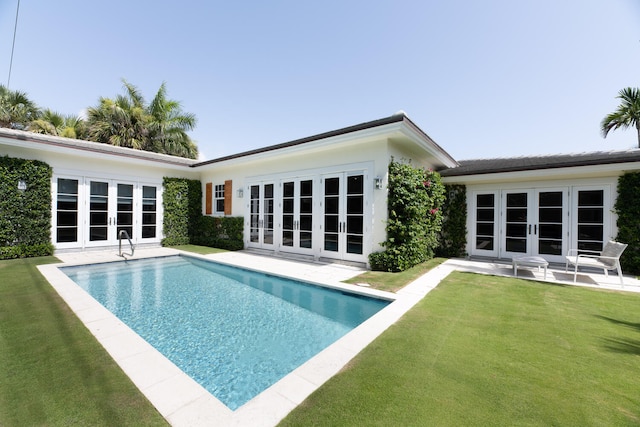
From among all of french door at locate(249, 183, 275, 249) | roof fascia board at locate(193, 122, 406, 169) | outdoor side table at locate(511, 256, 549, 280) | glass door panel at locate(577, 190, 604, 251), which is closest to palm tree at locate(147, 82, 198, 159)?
roof fascia board at locate(193, 122, 406, 169)

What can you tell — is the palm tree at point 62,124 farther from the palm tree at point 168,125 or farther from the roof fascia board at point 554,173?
the roof fascia board at point 554,173

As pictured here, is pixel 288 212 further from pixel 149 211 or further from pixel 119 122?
pixel 119 122

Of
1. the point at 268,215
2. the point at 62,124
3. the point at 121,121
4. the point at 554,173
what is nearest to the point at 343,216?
the point at 268,215

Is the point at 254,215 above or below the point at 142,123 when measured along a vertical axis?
below

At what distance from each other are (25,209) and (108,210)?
7.71 feet

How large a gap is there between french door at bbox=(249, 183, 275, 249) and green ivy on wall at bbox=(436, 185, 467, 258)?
23.1ft

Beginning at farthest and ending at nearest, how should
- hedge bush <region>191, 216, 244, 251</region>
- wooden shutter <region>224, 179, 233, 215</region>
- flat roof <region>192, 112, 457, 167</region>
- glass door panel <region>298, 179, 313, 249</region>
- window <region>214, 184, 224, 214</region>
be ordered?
window <region>214, 184, 224, 214</region>
wooden shutter <region>224, 179, 233, 215</region>
hedge bush <region>191, 216, 244, 251</region>
glass door panel <region>298, 179, 313, 249</region>
flat roof <region>192, 112, 457, 167</region>

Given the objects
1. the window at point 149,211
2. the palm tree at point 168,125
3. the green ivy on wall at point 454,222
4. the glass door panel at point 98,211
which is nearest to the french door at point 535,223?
the green ivy on wall at point 454,222

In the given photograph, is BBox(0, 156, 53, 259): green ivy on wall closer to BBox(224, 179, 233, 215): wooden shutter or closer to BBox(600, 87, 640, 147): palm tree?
BBox(224, 179, 233, 215): wooden shutter

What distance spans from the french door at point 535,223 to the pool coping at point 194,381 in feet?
22.2

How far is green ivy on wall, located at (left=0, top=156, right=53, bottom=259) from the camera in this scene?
28.4 feet

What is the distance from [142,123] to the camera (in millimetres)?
20234

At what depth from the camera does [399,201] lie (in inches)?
295

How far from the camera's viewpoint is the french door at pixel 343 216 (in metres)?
8.16
